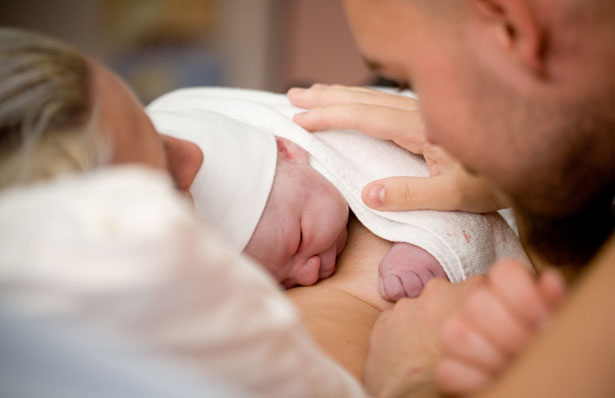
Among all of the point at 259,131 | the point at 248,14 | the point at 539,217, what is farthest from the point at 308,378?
the point at 248,14

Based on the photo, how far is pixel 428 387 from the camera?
670 mm

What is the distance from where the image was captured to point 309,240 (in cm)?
99

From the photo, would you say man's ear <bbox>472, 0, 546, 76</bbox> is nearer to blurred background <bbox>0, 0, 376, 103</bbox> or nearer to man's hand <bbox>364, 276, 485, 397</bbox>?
man's hand <bbox>364, 276, 485, 397</bbox>

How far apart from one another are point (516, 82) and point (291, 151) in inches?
18.2

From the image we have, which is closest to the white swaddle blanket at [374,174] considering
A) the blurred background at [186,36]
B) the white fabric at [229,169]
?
the white fabric at [229,169]

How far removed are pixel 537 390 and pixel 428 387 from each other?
0.61 feet

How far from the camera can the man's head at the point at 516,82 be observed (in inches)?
26.2

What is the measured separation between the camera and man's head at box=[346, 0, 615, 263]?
67 centimetres

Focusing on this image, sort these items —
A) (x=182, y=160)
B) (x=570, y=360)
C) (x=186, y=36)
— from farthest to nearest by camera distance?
1. (x=186, y=36)
2. (x=182, y=160)
3. (x=570, y=360)

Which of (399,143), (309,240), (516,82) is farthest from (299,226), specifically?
(516,82)

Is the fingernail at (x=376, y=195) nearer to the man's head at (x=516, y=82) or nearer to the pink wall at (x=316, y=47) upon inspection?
the man's head at (x=516, y=82)

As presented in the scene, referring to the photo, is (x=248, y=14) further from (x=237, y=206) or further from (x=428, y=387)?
(x=428, y=387)

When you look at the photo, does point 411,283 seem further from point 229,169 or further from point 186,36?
point 186,36

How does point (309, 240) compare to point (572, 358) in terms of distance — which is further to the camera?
point (309, 240)
